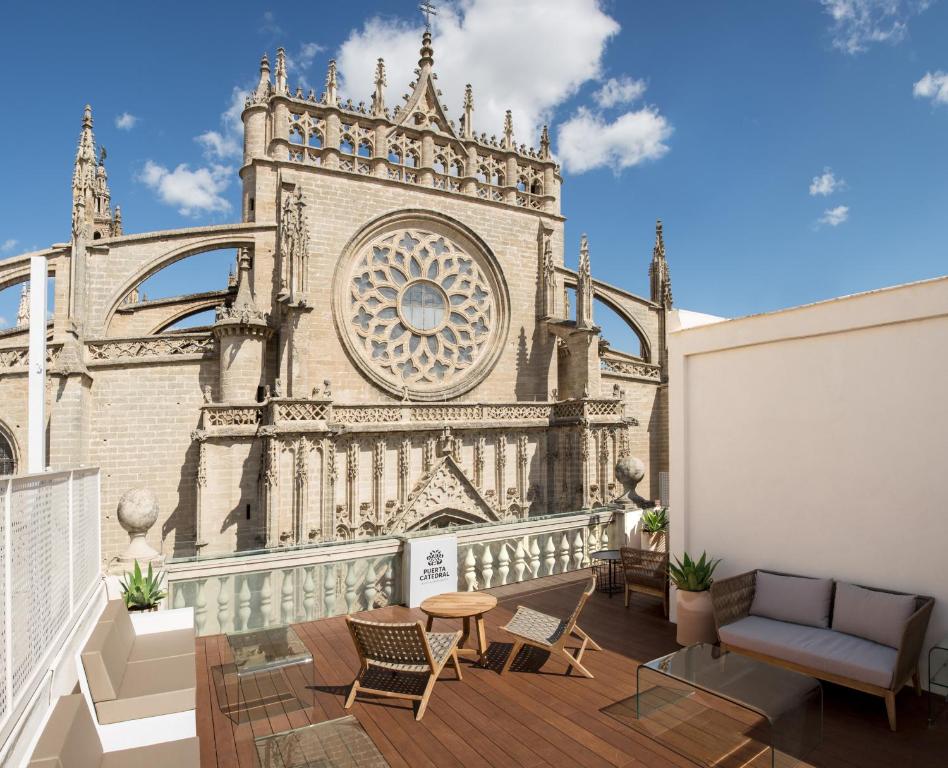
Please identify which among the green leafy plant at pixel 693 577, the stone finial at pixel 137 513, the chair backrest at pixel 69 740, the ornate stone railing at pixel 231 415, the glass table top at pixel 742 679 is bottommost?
the glass table top at pixel 742 679

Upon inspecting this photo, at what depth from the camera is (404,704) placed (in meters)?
4.66

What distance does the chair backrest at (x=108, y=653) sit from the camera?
139 inches

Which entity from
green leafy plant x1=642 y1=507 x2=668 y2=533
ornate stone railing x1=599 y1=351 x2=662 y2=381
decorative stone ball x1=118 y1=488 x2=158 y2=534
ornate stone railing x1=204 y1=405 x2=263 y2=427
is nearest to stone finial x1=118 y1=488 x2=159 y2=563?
decorative stone ball x1=118 y1=488 x2=158 y2=534

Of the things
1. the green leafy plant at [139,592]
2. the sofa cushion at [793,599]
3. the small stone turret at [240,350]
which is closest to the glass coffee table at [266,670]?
the green leafy plant at [139,592]

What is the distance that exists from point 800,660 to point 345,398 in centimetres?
1395

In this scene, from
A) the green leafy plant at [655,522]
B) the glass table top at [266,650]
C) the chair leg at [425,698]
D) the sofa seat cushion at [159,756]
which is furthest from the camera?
the green leafy plant at [655,522]

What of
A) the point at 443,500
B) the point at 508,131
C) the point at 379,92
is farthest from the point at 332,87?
the point at 443,500

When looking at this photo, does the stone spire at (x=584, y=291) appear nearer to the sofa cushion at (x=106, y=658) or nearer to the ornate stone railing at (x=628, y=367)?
the ornate stone railing at (x=628, y=367)

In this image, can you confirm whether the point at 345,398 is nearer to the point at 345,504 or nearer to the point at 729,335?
the point at 345,504

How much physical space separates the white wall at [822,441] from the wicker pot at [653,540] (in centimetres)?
223

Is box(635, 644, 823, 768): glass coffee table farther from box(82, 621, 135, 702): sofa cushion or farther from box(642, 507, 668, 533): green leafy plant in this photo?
box(642, 507, 668, 533): green leafy plant

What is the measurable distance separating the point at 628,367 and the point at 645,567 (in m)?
15.0

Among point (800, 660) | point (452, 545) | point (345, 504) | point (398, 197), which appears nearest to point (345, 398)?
point (345, 504)

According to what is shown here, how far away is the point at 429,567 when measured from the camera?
7.13 metres
